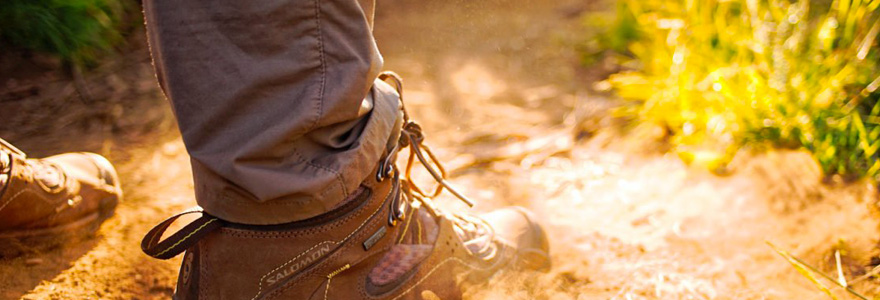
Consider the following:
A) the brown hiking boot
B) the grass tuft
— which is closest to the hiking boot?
the brown hiking boot

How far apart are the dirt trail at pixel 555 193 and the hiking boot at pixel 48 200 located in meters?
0.04

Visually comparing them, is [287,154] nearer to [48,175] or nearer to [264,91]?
[264,91]

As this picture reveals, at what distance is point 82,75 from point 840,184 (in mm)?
2530

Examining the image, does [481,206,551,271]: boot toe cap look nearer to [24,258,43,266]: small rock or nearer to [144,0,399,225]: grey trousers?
[144,0,399,225]: grey trousers

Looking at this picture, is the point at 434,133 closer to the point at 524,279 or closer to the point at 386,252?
the point at 524,279

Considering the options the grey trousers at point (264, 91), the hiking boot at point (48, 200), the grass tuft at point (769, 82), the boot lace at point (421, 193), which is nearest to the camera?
the grey trousers at point (264, 91)

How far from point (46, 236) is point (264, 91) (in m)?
0.86

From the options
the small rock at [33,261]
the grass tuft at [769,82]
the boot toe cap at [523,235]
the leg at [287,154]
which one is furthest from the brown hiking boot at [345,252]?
the grass tuft at [769,82]

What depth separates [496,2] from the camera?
423 centimetres

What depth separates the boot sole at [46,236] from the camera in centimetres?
127

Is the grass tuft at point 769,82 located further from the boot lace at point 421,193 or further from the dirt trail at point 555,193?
the boot lace at point 421,193

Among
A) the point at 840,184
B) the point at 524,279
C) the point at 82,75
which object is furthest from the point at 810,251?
the point at 82,75

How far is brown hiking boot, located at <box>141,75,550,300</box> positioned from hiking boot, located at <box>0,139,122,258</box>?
0.49m

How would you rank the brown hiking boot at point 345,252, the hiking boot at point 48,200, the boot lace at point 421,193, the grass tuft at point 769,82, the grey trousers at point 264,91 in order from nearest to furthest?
the grey trousers at point 264,91 < the brown hiking boot at point 345,252 < the boot lace at point 421,193 < the hiking boot at point 48,200 < the grass tuft at point 769,82
